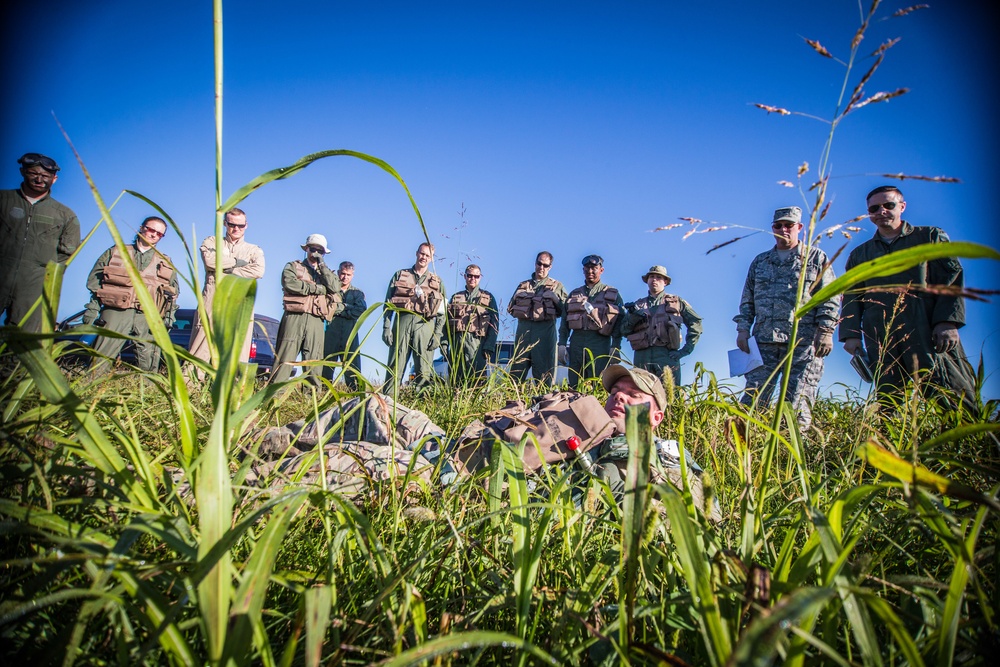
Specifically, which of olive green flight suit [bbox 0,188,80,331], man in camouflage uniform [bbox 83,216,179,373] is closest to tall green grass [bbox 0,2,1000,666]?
olive green flight suit [bbox 0,188,80,331]

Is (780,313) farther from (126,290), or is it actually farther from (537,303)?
(126,290)

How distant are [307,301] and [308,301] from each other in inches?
0.5

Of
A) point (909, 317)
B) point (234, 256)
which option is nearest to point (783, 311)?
point (909, 317)

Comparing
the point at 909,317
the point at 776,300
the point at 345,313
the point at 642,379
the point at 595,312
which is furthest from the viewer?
the point at 345,313

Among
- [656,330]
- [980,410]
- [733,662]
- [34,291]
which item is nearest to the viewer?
[733,662]

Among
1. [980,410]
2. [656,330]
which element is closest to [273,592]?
[980,410]

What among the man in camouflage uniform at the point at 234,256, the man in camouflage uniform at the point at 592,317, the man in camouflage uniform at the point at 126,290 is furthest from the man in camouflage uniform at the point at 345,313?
the man in camouflage uniform at the point at 592,317

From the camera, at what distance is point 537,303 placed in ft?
24.7

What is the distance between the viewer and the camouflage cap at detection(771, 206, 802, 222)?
14.4 feet

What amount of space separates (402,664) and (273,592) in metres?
0.57

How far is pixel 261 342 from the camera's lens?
10.1 m

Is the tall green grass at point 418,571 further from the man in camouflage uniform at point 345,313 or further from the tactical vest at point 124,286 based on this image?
the man in camouflage uniform at point 345,313

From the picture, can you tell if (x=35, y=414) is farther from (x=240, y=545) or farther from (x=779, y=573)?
(x=779, y=573)

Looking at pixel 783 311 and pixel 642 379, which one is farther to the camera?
pixel 783 311
